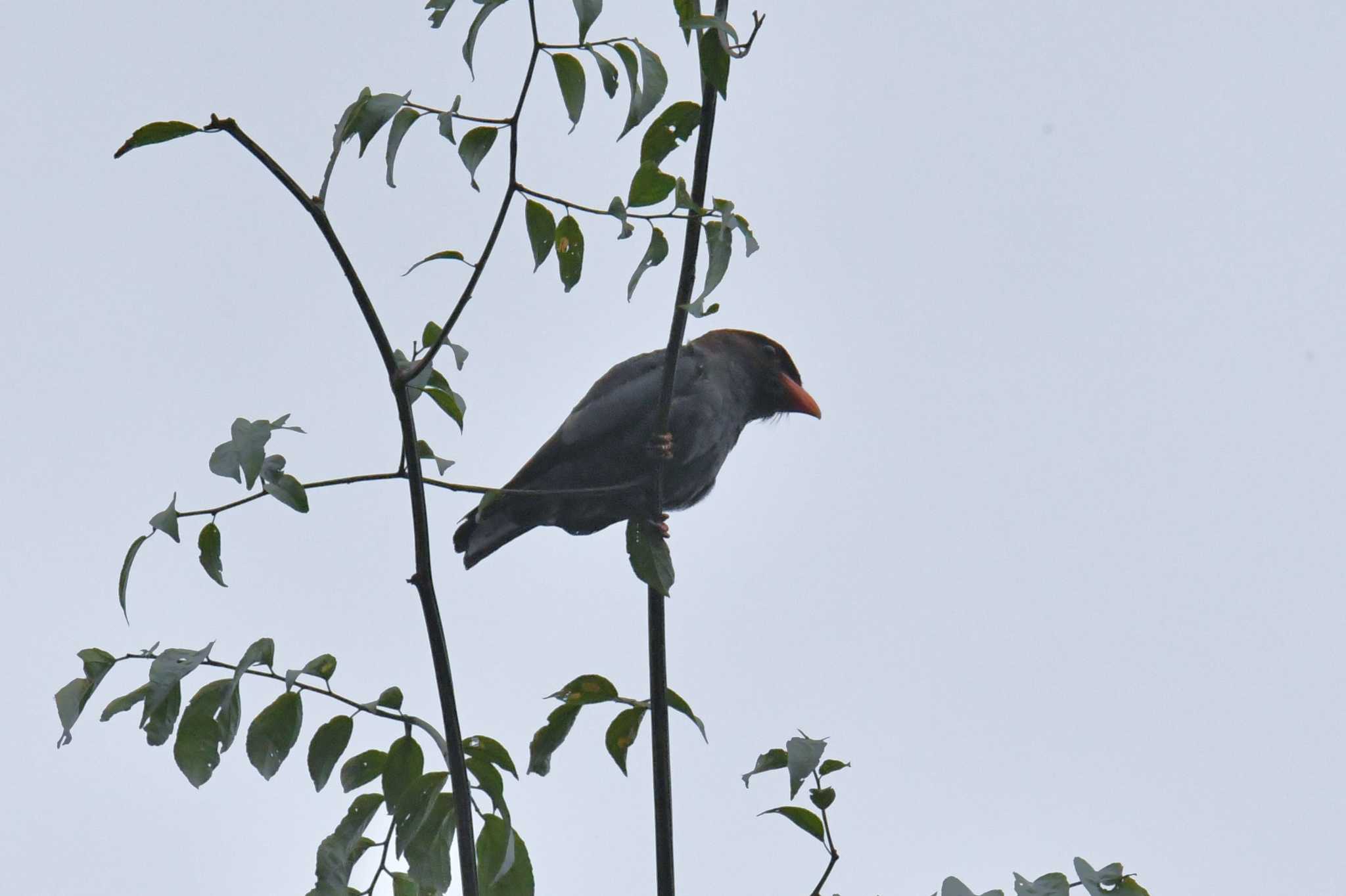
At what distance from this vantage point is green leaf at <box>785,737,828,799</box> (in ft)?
7.22

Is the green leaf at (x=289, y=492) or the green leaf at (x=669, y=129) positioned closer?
the green leaf at (x=289, y=492)

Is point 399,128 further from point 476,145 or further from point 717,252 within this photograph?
point 717,252

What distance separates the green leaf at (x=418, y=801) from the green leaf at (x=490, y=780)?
0.20 ft

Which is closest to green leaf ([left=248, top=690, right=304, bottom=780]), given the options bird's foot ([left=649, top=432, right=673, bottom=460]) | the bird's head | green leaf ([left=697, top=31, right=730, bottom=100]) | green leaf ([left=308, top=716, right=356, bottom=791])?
green leaf ([left=308, top=716, right=356, bottom=791])

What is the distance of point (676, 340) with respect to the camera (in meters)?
2.67

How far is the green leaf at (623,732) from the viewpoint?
2693 mm

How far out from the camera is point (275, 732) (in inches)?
93.3

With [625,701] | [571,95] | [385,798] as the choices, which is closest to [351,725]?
[385,798]

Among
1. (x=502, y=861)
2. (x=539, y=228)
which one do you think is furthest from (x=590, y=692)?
(x=539, y=228)

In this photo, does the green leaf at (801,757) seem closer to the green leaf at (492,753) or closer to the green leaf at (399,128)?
the green leaf at (492,753)

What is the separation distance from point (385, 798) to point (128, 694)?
1.61 ft

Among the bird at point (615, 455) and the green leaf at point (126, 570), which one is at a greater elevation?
the bird at point (615, 455)

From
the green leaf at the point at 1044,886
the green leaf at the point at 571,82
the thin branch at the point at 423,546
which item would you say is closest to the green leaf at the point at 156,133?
the thin branch at the point at 423,546

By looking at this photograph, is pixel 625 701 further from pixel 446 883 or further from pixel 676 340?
pixel 676 340
